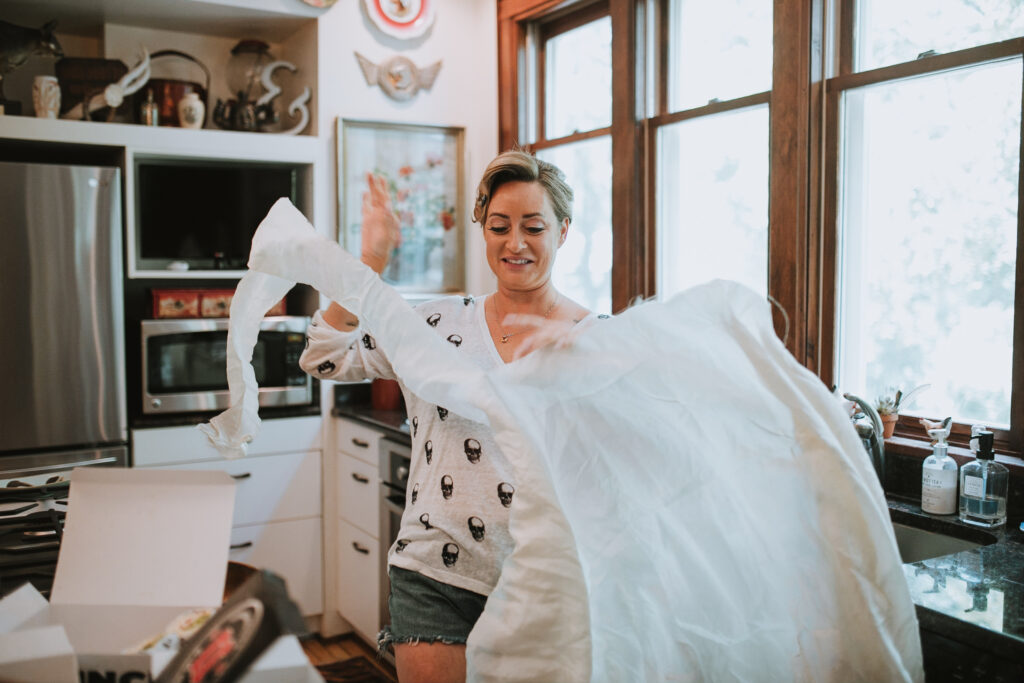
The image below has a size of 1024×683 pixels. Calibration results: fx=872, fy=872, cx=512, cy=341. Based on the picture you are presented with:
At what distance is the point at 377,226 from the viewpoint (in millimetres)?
1637

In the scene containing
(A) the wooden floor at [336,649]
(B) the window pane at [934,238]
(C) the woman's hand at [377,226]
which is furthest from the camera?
(A) the wooden floor at [336,649]

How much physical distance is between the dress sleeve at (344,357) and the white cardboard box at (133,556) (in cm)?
85

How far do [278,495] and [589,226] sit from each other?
166 centimetres

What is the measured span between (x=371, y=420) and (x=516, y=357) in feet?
6.89

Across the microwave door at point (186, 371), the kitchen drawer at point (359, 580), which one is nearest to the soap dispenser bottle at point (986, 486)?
the kitchen drawer at point (359, 580)

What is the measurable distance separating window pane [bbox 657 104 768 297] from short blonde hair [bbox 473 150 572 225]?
0.94m

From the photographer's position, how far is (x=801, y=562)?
3.83 feet

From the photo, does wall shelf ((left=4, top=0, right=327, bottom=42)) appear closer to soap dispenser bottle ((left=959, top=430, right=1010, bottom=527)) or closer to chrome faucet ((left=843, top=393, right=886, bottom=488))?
chrome faucet ((left=843, top=393, right=886, bottom=488))

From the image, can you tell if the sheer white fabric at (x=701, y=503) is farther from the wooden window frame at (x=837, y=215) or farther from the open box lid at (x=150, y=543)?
the wooden window frame at (x=837, y=215)

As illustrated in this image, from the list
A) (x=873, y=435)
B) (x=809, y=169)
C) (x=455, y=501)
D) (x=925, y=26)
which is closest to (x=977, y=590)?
(x=873, y=435)

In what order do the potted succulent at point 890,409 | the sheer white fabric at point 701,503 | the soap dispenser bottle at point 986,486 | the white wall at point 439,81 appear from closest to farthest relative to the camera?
1. the sheer white fabric at point 701,503
2. the soap dispenser bottle at point 986,486
3. the potted succulent at point 890,409
4. the white wall at point 439,81

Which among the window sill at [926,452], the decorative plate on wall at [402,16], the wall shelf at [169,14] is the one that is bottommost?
the window sill at [926,452]

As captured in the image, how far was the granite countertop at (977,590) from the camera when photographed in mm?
1291

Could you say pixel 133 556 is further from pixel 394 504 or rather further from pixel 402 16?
pixel 402 16
